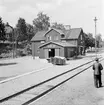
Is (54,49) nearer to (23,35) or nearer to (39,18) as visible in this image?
(23,35)

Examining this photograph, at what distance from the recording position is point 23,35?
71312 mm

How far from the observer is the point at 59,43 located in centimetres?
3525

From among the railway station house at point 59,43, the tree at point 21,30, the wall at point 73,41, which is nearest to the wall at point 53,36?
the railway station house at point 59,43

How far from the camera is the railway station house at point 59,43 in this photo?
34.9 metres

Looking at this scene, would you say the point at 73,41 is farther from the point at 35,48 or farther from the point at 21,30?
the point at 21,30

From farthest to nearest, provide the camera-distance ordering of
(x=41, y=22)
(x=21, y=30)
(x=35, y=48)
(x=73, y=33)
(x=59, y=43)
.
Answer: (x=41, y=22)
(x=21, y=30)
(x=35, y=48)
(x=73, y=33)
(x=59, y=43)

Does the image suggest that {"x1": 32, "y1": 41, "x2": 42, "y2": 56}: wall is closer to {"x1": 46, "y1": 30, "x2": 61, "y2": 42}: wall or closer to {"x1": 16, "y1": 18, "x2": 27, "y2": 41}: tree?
{"x1": 46, "y1": 30, "x2": 61, "y2": 42}: wall

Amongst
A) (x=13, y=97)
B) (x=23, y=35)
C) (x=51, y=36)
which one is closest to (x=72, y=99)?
(x=13, y=97)

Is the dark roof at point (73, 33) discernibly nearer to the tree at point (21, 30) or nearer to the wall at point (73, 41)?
the wall at point (73, 41)

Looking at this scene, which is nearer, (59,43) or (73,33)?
(59,43)

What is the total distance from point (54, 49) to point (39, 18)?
59.1 m

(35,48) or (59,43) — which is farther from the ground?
(59,43)

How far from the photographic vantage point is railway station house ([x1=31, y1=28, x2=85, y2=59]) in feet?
115

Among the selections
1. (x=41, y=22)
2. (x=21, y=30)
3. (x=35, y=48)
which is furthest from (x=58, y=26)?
(x=35, y=48)
